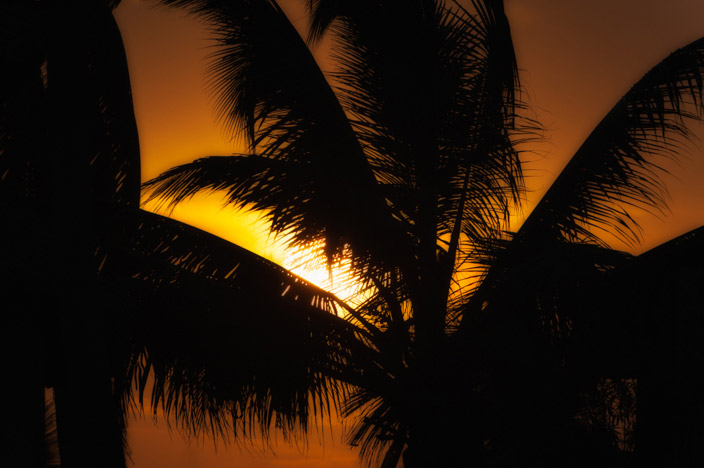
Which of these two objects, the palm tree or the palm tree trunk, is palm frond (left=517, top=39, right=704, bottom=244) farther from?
the palm tree trunk

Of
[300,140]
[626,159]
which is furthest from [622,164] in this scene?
[300,140]

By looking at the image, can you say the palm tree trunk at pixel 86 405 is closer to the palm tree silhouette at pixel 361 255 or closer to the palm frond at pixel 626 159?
the palm tree silhouette at pixel 361 255

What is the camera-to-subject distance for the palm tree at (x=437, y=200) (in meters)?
3.80

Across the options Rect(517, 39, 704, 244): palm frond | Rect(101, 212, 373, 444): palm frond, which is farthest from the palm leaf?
Rect(101, 212, 373, 444): palm frond

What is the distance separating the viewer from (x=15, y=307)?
9.55ft

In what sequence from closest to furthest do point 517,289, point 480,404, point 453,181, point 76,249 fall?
1. point 76,249
2. point 517,289
3. point 480,404
4. point 453,181

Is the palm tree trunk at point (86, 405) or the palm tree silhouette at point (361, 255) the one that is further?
the palm tree silhouette at point (361, 255)

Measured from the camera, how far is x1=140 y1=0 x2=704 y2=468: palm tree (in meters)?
3.80

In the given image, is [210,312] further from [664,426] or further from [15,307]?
[664,426]

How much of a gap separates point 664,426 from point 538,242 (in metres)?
2.53

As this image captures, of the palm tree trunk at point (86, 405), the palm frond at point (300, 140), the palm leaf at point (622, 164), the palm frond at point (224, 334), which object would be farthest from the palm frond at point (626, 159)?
the palm tree trunk at point (86, 405)

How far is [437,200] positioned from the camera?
197 inches

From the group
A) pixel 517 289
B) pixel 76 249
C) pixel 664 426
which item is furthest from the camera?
→ pixel 517 289

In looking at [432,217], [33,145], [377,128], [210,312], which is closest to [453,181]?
[432,217]
